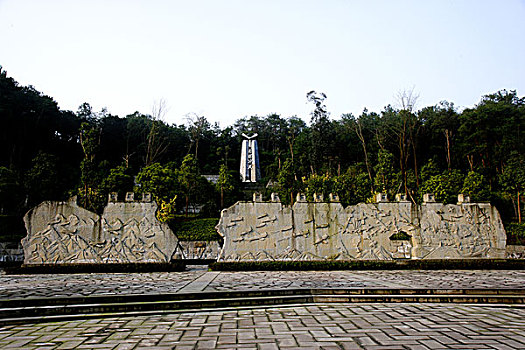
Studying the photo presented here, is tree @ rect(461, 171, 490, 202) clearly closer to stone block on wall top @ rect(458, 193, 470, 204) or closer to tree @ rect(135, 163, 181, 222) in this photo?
stone block on wall top @ rect(458, 193, 470, 204)

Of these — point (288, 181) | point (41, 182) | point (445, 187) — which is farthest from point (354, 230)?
point (41, 182)

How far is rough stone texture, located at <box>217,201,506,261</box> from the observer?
11242mm

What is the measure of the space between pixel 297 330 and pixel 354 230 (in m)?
7.65

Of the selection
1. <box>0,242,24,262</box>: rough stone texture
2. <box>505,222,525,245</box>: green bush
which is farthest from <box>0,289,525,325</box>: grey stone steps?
<box>0,242,24,262</box>: rough stone texture

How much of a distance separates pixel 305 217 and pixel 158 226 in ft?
15.5

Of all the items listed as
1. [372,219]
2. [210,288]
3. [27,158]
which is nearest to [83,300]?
[210,288]

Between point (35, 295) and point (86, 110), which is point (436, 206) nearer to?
point (35, 295)

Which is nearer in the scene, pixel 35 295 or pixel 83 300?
pixel 83 300

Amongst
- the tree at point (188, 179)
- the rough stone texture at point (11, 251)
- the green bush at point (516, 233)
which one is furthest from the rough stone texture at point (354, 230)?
the rough stone texture at point (11, 251)

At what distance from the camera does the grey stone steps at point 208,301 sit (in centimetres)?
536

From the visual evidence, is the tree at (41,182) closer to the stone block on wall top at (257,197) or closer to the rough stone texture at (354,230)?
the rough stone texture at (354,230)

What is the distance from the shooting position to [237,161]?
4391 centimetres

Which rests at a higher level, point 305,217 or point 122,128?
point 122,128

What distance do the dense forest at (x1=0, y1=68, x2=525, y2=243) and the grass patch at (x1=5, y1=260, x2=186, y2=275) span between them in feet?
19.2
